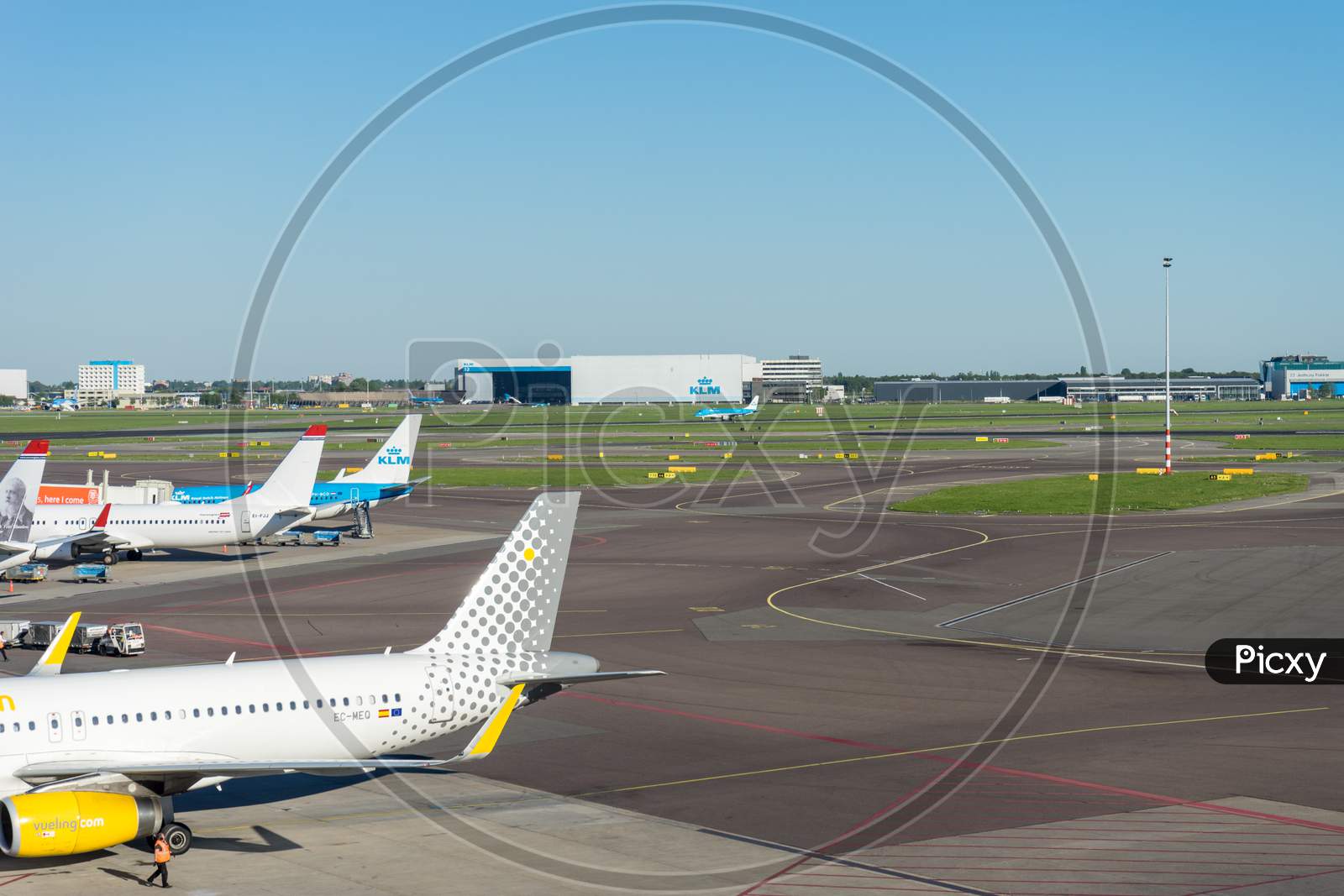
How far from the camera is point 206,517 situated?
80.1 m

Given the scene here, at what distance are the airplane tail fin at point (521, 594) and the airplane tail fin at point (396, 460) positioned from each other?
61.5 meters

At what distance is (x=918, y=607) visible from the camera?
61.6 m

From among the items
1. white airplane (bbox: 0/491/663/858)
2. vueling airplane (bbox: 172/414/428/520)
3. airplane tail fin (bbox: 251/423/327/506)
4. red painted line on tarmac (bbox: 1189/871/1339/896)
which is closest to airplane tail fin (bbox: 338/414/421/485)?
vueling airplane (bbox: 172/414/428/520)

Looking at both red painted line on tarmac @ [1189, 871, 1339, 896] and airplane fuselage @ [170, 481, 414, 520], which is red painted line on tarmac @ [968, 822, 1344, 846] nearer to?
red painted line on tarmac @ [1189, 871, 1339, 896]

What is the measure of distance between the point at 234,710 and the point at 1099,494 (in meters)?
93.2

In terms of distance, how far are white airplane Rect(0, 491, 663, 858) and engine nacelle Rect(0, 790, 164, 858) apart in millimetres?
28

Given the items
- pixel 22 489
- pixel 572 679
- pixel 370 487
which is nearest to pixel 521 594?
pixel 572 679

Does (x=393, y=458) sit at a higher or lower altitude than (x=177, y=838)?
higher

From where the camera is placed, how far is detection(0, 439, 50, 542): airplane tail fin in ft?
169

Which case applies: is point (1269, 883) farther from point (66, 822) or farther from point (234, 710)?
point (66, 822)

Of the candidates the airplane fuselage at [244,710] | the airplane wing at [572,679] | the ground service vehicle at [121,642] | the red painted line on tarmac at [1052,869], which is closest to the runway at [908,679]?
the red painted line on tarmac at [1052,869]

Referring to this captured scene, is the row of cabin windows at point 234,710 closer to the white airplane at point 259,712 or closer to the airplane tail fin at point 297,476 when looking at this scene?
the white airplane at point 259,712

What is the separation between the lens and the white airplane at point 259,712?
86.4 ft

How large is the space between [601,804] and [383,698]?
20.0 ft
